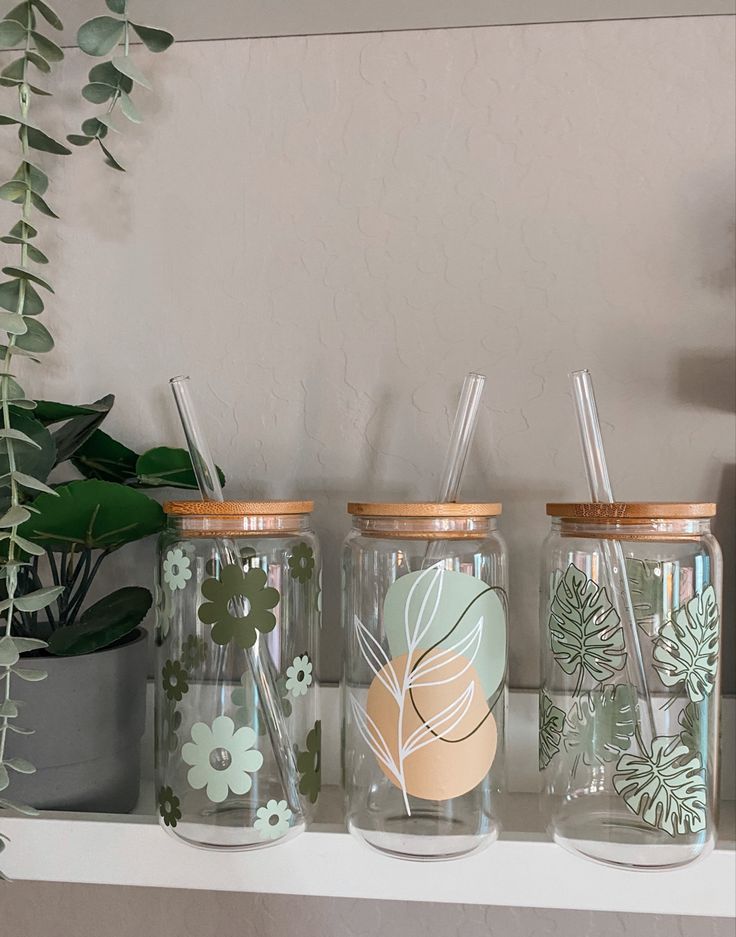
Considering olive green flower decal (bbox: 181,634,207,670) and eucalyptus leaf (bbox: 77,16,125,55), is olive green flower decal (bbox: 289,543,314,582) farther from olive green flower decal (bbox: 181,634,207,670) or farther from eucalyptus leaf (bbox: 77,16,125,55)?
eucalyptus leaf (bbox: 77,16,125,55)

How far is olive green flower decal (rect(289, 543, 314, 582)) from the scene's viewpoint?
20.3 inches

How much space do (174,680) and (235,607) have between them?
0.22 ft

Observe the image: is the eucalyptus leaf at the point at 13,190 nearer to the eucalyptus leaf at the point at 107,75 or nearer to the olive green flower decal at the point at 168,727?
the eucalyptus leaf at the point at 107,75

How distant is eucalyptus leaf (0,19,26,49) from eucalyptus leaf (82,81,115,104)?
0.05 meters

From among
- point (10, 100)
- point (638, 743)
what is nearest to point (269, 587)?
point (638, 743)

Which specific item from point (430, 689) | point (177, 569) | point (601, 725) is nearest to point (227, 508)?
point (177, 569)

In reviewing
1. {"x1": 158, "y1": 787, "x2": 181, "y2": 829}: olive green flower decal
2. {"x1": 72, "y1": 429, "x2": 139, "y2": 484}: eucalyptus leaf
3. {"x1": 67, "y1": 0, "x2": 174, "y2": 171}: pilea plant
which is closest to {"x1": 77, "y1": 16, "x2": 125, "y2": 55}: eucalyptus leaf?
{"x1": 67, "y1": 0, "x2": 174, "y2": 171}: pilea plant

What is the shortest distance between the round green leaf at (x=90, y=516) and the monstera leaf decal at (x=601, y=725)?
0.31 metres

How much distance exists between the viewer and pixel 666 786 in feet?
1.50

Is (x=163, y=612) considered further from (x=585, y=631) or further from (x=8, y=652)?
(x=585, y=631)

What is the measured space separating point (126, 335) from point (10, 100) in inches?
9.1

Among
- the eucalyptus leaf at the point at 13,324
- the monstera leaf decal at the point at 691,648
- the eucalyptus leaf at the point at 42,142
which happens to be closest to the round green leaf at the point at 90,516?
the eucalyptus leaf at the point at 13,324

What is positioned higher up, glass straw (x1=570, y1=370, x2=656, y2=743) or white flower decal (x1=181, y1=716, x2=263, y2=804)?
glass straw (x1=570, y1=370, x2=656, y2=743)

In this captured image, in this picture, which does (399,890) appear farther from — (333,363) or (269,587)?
(333,363)
